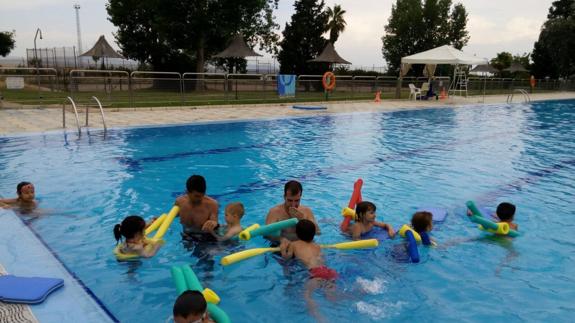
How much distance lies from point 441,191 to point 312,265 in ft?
13.7

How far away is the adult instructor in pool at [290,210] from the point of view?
4711mm

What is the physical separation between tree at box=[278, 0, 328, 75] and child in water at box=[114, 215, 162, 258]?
30.2 metres

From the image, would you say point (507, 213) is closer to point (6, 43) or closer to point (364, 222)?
point (364, 222)

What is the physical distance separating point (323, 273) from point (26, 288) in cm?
252

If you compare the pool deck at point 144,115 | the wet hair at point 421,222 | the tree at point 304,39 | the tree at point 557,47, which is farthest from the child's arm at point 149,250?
the tree at point 557,47

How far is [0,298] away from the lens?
3391 millimetres

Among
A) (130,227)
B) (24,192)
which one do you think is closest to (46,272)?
(130,227)

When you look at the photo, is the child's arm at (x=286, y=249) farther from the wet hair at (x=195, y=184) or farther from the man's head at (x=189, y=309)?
the man's head at (x=189, y=309)

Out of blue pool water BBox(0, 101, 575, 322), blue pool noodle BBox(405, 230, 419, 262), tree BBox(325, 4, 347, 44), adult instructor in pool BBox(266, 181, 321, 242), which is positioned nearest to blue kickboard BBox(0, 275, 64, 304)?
blue pool water BBox(0, 101, 575, 322)

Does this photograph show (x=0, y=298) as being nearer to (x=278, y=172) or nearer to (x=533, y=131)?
(x=278, y=172)

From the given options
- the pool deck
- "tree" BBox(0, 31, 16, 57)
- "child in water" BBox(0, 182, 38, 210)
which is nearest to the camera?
"child in water" BBox(0, 182, 38, 210)

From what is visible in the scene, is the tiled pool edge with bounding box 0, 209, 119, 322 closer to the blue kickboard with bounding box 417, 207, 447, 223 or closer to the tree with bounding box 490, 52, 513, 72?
the blue kickboard with bounding box 417, 207, 447, 223

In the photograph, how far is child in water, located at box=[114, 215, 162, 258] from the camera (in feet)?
14.2

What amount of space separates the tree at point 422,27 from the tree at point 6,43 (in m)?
36.3
